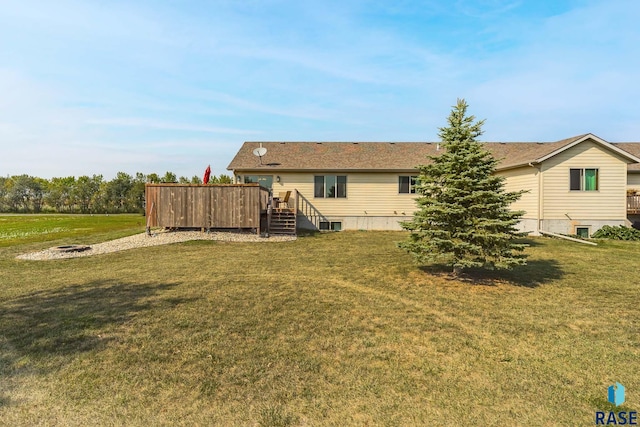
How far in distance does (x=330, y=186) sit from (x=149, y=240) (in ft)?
31.2

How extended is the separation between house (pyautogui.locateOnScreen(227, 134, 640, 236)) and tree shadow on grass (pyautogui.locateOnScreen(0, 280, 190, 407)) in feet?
34.2

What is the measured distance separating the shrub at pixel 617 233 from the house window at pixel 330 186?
12.3 meters

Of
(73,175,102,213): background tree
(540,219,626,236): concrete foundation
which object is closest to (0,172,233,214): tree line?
(73,175,102,213): background tree

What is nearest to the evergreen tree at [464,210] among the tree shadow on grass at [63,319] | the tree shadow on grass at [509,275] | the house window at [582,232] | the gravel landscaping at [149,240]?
Answer: the tree shadow on grass at [509,275]

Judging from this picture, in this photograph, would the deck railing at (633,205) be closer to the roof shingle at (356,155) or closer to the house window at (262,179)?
the roof shingle at (356,155)

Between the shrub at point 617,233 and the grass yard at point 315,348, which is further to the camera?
the shrub at point 617,233

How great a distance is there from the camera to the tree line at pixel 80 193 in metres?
48.9

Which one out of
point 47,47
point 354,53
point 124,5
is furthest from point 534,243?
point 47,47

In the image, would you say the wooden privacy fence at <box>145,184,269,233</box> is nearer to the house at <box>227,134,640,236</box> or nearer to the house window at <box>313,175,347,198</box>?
the house at <box>227,134,640,236</box>

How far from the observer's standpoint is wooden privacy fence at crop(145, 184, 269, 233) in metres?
14.4

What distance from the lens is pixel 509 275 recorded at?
807cm

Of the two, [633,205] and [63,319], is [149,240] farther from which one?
[633,205]

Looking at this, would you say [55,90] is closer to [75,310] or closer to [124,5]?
[124,5]

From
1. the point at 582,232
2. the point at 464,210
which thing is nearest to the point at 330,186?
the point at 464,210
